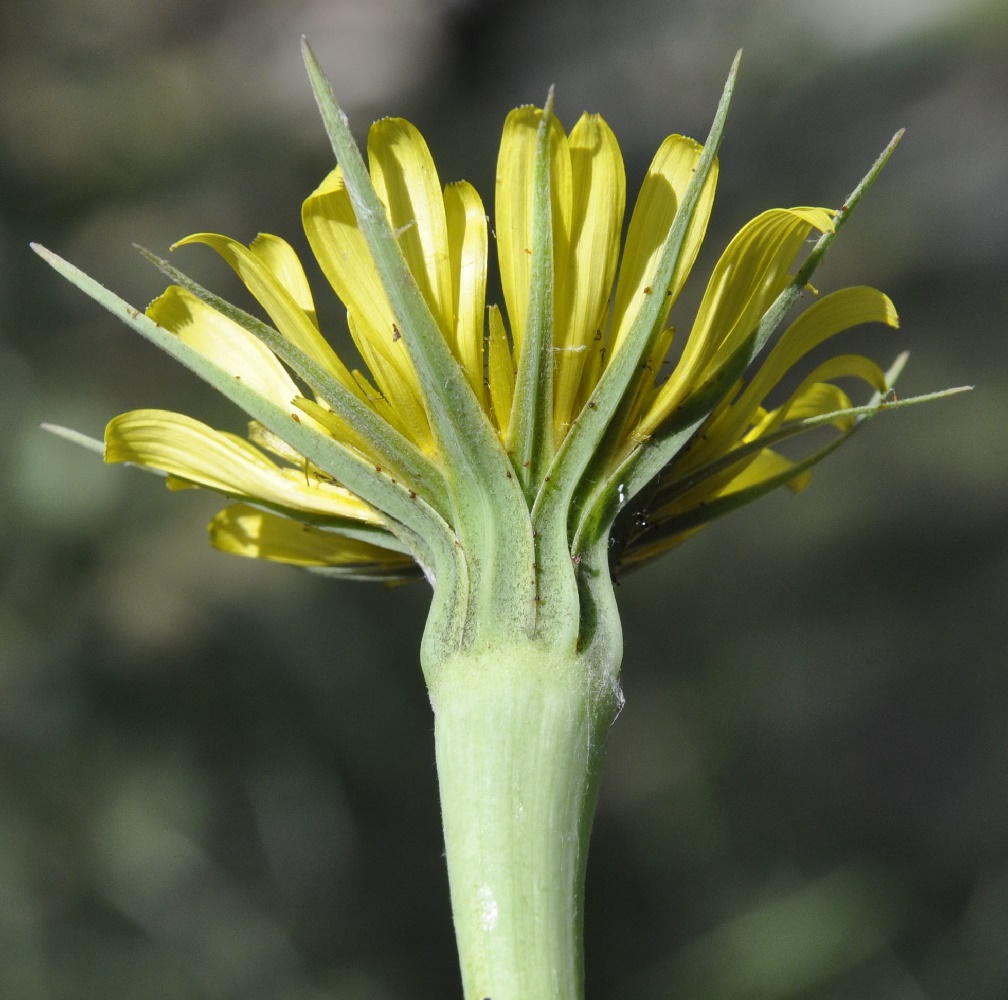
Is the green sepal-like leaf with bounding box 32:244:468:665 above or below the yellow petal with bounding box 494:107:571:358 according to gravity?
below

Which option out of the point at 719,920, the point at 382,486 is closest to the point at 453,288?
the point at 382,486

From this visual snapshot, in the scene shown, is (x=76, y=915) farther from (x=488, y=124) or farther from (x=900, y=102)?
(x=900, y=102)

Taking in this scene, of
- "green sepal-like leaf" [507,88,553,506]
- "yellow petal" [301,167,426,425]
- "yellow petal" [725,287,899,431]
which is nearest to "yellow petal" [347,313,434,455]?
"yellow petal" [301,167,426,425]

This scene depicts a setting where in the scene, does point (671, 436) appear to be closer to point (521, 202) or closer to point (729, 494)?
point (729, 494)

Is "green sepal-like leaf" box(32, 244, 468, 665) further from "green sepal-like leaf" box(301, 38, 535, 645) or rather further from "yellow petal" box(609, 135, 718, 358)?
"yellow petal" box(609, 135, 718, 358)

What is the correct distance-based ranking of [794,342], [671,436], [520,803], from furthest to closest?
[794,342]
[671,436]
[520,803]

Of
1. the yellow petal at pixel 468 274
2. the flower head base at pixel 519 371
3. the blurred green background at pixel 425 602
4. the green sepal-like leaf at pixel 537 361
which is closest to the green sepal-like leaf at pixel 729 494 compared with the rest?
the flower head base at pixel 519 371

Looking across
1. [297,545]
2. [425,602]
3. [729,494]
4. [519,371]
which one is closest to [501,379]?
[519,371]
